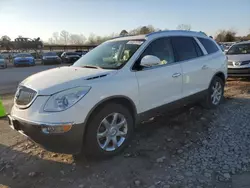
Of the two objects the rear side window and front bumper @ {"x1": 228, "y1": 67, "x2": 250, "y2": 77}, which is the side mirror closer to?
the rear side window

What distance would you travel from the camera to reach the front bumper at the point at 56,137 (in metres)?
3.34

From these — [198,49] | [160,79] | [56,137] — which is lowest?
[56,137]

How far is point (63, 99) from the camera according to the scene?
11.1 feet

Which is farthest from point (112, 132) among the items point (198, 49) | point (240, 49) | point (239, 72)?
point (240, 49)

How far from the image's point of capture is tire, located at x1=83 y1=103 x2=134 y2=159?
3.58 metres

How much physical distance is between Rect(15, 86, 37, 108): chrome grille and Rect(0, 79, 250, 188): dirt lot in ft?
2.93

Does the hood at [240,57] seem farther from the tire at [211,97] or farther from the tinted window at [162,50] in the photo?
the tinted window at [162,50]

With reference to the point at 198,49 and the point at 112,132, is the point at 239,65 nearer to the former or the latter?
the point at 198,49

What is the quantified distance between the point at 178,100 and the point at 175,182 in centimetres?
204

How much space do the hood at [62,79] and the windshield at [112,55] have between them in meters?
0.34

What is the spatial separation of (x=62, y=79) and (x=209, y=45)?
3803mm

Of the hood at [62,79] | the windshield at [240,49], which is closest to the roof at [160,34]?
Answer: the hood at [62,79]

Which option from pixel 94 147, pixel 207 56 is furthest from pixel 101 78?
pixel 207 56

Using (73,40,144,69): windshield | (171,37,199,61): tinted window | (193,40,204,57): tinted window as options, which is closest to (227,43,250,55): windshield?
(193,40,204,57): tinted window
